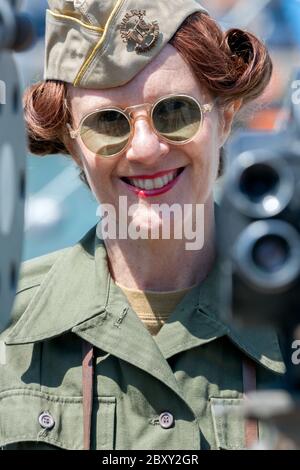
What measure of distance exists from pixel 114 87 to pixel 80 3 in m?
0.19

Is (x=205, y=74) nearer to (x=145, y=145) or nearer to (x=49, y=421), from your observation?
(x=145, y=145)

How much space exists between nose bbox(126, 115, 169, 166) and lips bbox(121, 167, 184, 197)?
41 millimetres

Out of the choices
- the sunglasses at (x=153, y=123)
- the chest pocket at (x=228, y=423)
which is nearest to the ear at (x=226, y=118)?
the sunglasses at (x=153, y=123)

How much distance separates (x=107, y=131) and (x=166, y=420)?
2.01 ft

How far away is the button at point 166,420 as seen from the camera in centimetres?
206

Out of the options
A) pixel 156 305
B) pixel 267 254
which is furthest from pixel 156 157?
pixel 267 254

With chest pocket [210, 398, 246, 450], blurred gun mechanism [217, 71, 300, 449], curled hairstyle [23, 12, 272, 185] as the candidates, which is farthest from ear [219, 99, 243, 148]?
blurred gun mechanism [217, 71, 300, 449]
